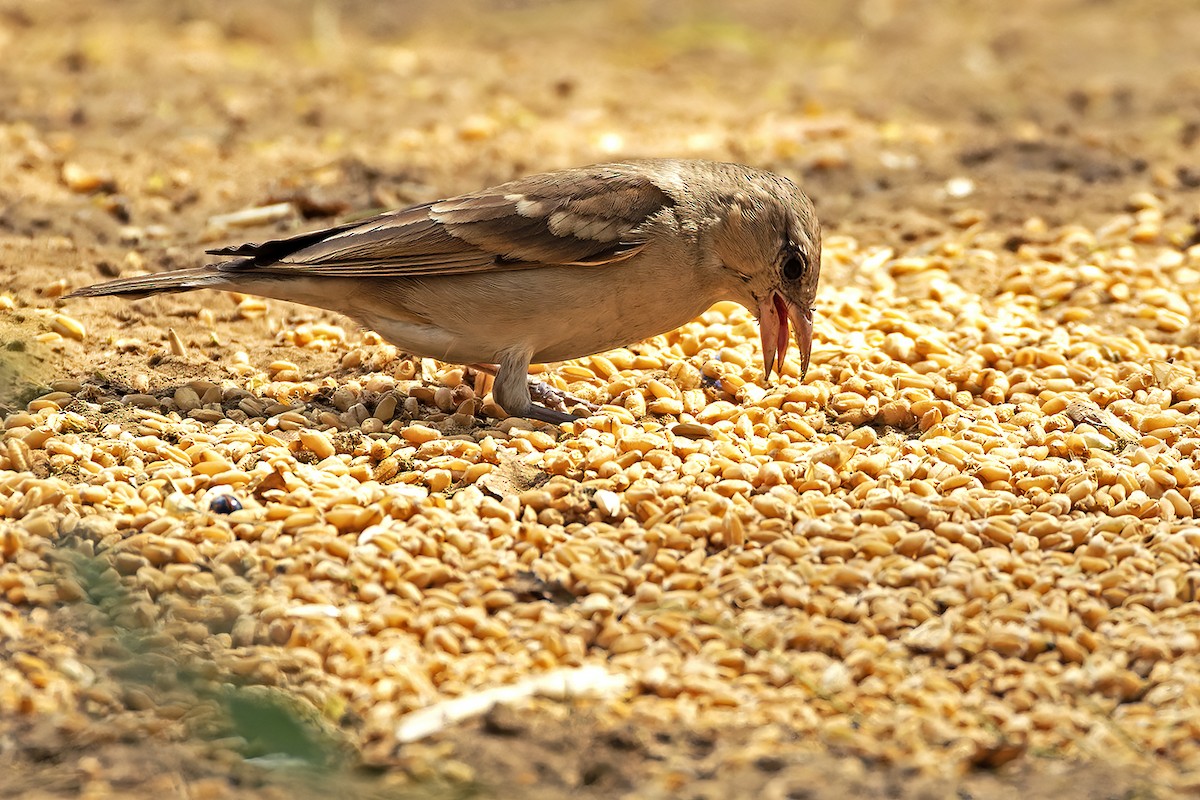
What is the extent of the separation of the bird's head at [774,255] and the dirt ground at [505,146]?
1.51 metres

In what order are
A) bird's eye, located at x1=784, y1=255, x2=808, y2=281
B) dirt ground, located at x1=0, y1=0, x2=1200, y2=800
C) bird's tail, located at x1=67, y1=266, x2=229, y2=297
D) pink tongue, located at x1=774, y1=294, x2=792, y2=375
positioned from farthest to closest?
pink tongue, located at x1=774, y1=294, x2=792, y2=375 → bird's eye, located at x1=784, y1=255, x2=808, y2=281 → bird's tail, located at x1=67, y1=266, x2=229, y2=297 → dirt ground, located at x1=0, y1=0, x2=1200, y2=800

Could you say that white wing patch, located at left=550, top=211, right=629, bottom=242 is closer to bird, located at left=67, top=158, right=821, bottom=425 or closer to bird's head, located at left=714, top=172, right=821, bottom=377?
bird, located at left=67, top=158, right=821, bottom=425

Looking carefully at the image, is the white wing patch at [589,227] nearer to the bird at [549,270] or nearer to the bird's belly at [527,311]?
the bird at [549,270]

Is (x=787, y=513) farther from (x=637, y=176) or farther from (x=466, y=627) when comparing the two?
(x=637, y=176)

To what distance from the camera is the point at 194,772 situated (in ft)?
11.2

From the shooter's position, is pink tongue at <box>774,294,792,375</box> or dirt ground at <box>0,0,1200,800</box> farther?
pink tongue at <box>774,294,792,375</box>

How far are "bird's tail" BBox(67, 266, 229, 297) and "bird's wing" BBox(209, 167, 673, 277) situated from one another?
3.2 inches

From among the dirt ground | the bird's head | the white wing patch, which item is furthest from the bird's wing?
the dirt ground

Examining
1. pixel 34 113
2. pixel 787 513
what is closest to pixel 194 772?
pixel 787 513

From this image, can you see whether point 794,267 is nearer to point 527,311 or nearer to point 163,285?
point 527,311

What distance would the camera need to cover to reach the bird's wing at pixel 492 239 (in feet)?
17.7

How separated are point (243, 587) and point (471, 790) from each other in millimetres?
1212

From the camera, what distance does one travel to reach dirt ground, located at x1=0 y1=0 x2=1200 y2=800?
136 inches

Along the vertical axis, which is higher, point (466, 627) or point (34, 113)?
point (34, 113)
